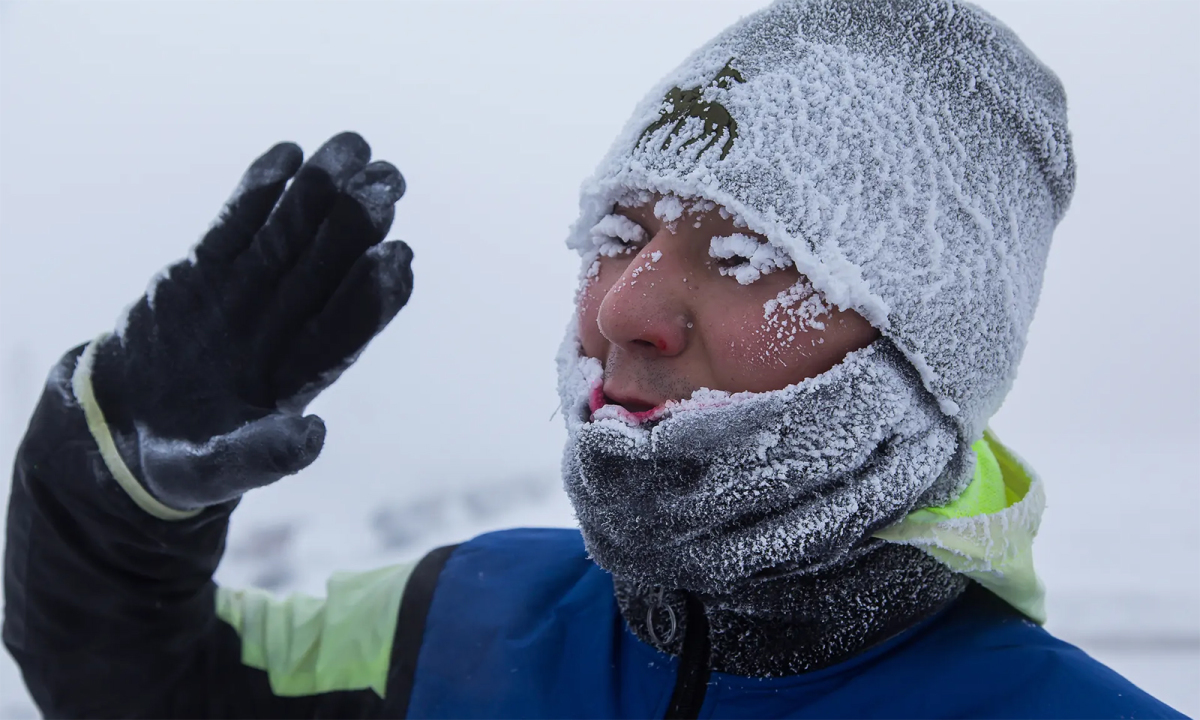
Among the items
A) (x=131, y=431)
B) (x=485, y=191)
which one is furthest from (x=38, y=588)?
(x=485, y=191)

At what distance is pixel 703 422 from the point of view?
88cm

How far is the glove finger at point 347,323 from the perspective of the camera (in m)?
1.07

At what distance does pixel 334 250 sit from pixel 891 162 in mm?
699

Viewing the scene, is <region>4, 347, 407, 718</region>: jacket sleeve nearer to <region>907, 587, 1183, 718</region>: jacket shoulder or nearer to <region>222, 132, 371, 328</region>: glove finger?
<region>222, 132, 371, 328</region>: glove finger

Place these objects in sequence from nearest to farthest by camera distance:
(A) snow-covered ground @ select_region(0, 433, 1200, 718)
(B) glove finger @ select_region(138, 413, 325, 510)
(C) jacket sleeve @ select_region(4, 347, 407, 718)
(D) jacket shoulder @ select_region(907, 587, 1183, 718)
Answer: (D) jacket shoulder @ select_region(907, 587, 1183, 718) → (B) glove finger @ select_region(138, 413, 325, 510) → (C) jacket sleeve @ select_region(4, 347, 407, 718) → (A) snow-covered ground @ select_region(0, 433, 1200, 718)

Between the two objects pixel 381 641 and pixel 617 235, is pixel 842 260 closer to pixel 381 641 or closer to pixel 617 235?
pixel 617 235

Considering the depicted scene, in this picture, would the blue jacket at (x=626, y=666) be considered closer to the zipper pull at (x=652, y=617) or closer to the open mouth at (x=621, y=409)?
the zipper pull at (x=652, y=617)

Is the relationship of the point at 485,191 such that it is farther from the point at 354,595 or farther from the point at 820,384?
the point at 820,384

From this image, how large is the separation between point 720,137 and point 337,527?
1.89 meters

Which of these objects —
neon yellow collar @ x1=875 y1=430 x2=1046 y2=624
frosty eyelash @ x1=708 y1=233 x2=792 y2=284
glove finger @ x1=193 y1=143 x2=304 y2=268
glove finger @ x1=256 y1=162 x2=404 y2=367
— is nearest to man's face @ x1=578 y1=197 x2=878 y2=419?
frosty eyelash @ x1=708 y1=233 x2=792 y2=284

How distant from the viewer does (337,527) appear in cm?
244

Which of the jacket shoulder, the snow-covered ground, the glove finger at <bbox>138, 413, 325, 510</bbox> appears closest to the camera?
the jacket shoulder

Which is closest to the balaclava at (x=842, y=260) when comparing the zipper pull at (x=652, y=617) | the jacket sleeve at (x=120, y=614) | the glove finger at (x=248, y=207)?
the zipper pull at (x=652, y=617)

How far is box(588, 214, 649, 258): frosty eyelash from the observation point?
103 centimetres
